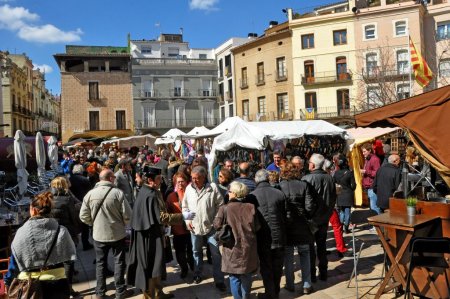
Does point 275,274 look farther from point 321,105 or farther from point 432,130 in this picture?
point 321,105

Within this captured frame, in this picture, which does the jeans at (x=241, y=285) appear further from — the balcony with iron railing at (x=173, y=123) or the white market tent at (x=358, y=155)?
the balcony with iron railing at (x=173, y=123)

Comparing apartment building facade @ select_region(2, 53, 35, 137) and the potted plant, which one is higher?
apartment building facade @ select_region(2, 53, 35, 137)

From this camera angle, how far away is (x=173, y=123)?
41562 millimetres

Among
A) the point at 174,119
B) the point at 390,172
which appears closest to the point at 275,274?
the point at 390,172

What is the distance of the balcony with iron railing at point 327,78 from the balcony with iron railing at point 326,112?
2120 mm

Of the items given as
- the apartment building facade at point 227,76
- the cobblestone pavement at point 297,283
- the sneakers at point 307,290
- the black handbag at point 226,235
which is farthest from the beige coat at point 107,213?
the apartment building facade at point 227,76

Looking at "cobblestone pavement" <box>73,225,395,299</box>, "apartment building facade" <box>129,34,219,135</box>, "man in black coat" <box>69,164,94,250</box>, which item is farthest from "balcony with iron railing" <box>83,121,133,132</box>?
"cobblestone pavement" <box>73,225,395,299</box>

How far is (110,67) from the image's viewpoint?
4025cm

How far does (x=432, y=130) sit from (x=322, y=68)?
30.0 metres

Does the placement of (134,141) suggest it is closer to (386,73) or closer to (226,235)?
(226,235)

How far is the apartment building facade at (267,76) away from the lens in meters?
34.1

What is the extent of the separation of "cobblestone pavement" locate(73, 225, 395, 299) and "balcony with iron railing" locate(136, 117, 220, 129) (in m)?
34.7

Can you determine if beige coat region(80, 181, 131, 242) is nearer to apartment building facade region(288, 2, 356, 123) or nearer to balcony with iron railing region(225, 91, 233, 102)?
apartment building facade region(288, 2, 356, 123)

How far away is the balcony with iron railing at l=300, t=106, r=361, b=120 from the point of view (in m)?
31.8
